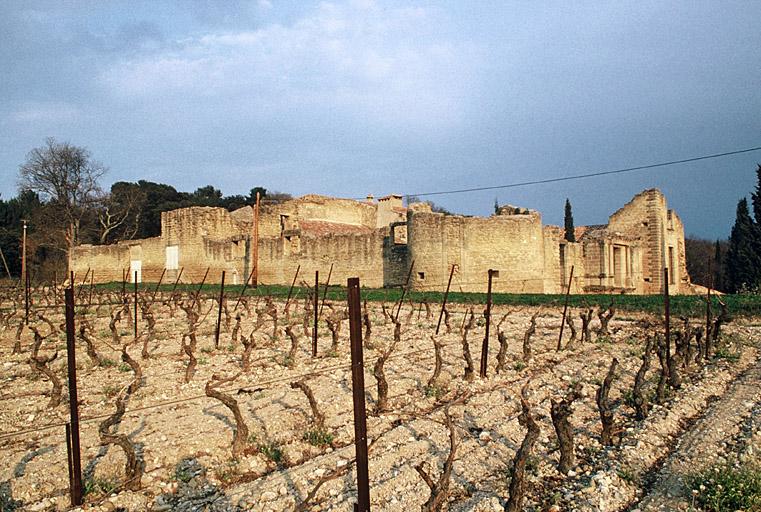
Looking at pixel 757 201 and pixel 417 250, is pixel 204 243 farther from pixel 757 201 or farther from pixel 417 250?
pixel 757 201

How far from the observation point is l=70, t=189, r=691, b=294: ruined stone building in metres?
22.9

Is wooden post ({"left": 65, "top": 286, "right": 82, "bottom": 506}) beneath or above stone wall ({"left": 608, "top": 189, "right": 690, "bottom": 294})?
beneath

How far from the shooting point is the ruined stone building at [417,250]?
2291 cm

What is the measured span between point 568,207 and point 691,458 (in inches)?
1504

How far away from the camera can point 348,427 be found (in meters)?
5.81

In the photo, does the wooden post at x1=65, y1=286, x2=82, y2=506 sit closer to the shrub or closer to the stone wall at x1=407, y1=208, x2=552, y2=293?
the shrub

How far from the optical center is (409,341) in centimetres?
1123

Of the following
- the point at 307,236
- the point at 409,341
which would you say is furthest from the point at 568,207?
the point at 409,341

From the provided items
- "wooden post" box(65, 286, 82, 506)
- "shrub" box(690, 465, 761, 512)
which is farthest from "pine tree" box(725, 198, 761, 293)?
"wooden post" box(65, 286, 82, 506)

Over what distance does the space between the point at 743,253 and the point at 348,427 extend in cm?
3420

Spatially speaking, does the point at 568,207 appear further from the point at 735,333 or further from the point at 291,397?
the point at 291,397

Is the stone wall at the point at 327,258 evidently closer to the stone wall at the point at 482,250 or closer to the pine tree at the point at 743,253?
the stone wall at the point at 482,250

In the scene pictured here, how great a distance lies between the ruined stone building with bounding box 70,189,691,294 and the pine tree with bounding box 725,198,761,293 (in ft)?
12.0

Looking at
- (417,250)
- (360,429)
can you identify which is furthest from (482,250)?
(360,429)
